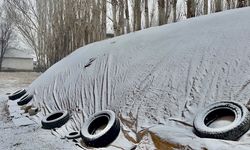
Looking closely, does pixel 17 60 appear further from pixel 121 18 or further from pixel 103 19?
pixel 121 18

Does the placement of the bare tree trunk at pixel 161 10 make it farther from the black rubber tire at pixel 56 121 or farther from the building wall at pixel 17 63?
the building wall at pixel 17 63

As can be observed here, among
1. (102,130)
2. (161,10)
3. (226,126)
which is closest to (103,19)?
(161,10)

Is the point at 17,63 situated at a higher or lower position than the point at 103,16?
lower

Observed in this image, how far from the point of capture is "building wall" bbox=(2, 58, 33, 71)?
3388 cm

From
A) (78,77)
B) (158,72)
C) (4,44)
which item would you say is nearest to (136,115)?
(158,72)

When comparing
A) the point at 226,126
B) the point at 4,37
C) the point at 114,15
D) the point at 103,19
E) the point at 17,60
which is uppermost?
the point at 114,15

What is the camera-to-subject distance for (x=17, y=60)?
34844 mm

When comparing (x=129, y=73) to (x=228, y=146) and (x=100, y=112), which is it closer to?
(x=100, y=112)

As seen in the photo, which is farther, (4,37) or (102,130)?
(4,37)

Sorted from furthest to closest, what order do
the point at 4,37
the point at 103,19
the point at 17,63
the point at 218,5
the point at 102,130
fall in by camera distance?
the point at 17,63 → the point at 4,37 → the point at 103,19 → the point at 218,5 → the point at 102,130

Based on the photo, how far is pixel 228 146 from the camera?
1.72 meters

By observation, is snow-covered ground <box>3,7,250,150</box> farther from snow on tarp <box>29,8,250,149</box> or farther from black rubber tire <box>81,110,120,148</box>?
black rubber tire <box>81,110,120,148</box>

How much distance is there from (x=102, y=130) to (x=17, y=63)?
34.8 metres

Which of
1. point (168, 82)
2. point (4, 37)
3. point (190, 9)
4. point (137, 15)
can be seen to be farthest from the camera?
point (4, 37)
